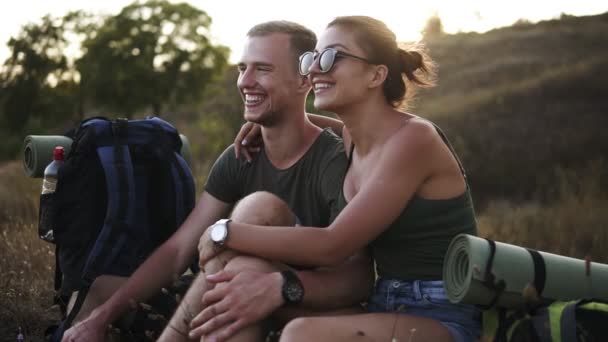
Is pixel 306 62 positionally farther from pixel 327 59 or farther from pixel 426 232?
pixel 426 232

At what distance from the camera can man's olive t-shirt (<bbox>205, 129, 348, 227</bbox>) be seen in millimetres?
3949

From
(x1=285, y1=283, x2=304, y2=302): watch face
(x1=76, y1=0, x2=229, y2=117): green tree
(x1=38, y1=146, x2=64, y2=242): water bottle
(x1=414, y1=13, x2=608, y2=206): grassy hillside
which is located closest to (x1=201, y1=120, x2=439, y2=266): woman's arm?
(x1=285, y1=283, x2=304, y2=302): watch face

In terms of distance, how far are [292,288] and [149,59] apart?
136ft

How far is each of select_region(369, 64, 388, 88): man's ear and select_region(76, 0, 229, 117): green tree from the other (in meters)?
39.0

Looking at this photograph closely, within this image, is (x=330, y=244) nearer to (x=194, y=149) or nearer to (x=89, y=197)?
(x=89, y=197)

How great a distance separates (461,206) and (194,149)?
18.6 metres

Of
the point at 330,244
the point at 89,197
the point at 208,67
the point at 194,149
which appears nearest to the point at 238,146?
the point at 89,197

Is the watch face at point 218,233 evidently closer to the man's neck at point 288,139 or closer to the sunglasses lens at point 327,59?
the sunglasses lens at point 327,59

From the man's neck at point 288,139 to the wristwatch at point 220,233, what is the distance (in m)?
0.95

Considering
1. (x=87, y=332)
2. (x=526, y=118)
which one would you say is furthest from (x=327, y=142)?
(x=526, y=118)

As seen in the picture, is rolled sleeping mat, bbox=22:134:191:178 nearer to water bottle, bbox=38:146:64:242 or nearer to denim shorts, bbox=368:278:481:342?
water bottle, bbox=38:146:64:242

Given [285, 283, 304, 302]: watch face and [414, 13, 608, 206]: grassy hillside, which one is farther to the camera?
[414, 13, 608, 206]: grassy hillside

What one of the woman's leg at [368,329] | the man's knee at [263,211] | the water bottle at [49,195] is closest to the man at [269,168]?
the man's knee at [263,211]

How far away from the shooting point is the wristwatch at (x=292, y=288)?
3229mm
